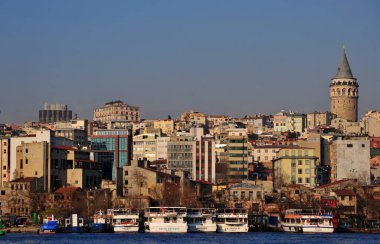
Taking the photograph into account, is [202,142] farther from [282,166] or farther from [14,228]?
[14,228]

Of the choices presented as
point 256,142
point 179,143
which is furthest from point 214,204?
point 256,142

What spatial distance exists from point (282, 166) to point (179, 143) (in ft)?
45.1

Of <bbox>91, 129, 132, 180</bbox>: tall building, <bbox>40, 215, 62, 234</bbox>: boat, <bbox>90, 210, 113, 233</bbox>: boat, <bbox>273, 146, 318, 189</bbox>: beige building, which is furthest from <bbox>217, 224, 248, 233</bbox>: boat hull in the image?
<bbox>91, 129, 132, 180</bbox>: tall building

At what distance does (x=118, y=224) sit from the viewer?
294 ft

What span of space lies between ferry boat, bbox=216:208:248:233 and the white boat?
6.48 metres

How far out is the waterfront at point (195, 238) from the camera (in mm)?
77500

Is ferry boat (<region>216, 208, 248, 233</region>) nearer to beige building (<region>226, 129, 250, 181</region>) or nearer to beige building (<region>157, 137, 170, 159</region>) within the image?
beige building (<region>226, 129, 250, 181</region>)

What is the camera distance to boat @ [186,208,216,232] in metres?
90.5

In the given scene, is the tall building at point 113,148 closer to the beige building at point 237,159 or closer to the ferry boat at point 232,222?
the beige building at point 237,159

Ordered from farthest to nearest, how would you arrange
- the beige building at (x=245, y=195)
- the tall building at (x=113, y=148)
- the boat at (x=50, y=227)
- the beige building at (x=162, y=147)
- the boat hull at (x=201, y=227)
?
the beige building at (x=162, y=147) → the tall building at (x=113, y=148) → the beige building at (x=245, y=195) → the boat hull at (x=201, y=227) → the boat at (x=50, y=227)

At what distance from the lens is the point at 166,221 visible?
8875cm

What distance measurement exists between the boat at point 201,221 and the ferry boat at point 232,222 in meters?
0.49

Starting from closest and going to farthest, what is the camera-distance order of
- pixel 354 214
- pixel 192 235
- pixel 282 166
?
pixel 192 235
pixel 354 214
pixel 282 166

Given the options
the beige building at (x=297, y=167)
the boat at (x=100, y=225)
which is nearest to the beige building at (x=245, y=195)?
the beige building at (x=297, y=167)
